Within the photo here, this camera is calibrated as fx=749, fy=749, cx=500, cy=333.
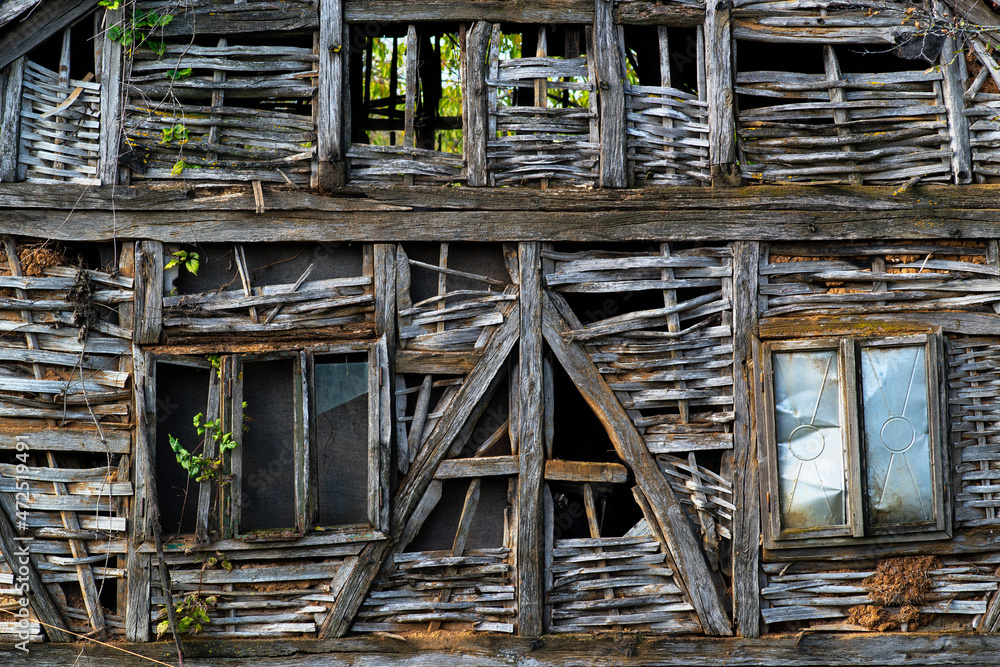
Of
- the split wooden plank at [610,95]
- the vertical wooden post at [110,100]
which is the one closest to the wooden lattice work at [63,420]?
the vertical wooden post at [110,100]

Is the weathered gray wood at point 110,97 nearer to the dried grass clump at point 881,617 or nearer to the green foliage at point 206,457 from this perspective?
the green foliage at point 206,457

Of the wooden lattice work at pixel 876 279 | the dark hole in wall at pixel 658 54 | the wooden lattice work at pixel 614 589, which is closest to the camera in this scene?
the wooden lattice work at pixel 614 589

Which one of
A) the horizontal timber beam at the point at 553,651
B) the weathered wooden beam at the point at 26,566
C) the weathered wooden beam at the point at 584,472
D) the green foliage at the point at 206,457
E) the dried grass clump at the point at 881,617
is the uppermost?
the green foliage at the point at 206,457

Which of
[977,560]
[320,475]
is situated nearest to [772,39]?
[977,560]

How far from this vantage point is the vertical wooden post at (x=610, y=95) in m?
5.20

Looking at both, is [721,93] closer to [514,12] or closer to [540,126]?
[540,126]

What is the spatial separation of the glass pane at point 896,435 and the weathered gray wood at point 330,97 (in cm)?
387

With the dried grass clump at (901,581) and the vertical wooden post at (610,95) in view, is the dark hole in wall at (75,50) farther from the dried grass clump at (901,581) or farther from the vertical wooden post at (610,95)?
the dried grass clump at (901,581)

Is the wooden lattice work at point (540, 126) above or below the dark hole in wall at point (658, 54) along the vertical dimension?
below

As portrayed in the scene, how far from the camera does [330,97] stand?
16.8 feet

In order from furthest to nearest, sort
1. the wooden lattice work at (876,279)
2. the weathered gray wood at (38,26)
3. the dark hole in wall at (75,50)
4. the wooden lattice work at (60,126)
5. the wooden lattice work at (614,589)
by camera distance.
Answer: the wooden lattice work at (876,279) → the wooden lattice work at (614,589) → the dark hole in wall at (75,50) → the wooden lattice work at (60,126) → the weathered gray wood at (38,26)

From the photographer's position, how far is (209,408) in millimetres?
5023

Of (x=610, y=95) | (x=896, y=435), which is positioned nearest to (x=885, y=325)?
(x=896, y=435)

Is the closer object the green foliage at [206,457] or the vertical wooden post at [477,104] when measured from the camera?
the green foliage at [206,457]
